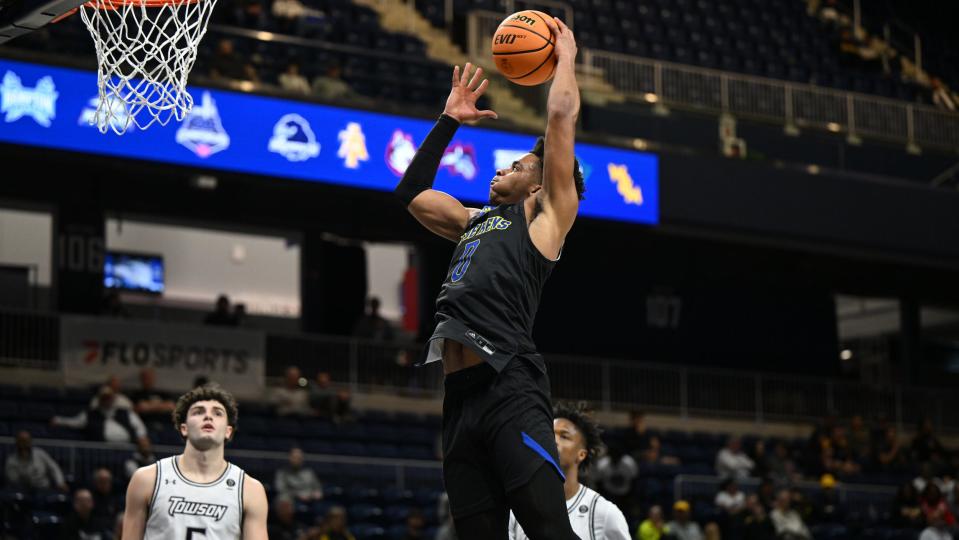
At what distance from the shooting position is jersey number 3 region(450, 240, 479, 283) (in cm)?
590

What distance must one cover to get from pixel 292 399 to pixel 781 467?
649 centimetres

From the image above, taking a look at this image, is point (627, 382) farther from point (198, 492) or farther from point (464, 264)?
point (464, 264)

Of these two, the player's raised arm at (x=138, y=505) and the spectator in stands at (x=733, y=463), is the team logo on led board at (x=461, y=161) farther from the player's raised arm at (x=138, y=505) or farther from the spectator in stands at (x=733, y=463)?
the player's raised arm at (x=138, y=505)

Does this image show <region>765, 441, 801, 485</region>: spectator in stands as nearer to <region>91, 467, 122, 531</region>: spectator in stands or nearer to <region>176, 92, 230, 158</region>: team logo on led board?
<region>176, 92, 230, 158</region>: team logo on led board

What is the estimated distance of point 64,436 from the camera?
16.9 meters

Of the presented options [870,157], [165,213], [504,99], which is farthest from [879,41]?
[165,213]

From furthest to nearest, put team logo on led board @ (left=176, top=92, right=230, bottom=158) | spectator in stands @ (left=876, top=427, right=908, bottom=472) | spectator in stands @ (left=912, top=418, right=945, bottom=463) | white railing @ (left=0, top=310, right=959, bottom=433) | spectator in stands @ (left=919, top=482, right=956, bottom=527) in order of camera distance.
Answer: spectator in stands @ (left=912, top=418, right=945, bottom=463), spectator in stands @ (left=876, top=427, right=908, bottom=472), white railing @ (left=0, top=310, right=959, bottom=433), spectator in stands @ (left=919, top=482, right=956, bottom=527), team logo on led board @ (left=176, top=92, right=230, bottom=158)

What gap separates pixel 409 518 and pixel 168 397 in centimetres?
573

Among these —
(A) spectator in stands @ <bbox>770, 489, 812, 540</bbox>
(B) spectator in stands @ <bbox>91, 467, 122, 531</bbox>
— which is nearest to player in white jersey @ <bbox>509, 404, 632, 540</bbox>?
(B) spectator in stands @ <bbox>91, 467, 122, 531</bbox>

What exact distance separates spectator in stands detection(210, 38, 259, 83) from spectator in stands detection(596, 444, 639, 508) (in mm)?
6602

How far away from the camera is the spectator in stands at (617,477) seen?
55.5 feet

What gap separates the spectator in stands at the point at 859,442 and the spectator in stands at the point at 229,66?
10362 mm

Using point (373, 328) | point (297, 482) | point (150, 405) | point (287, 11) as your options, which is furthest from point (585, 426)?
point (373, 328)

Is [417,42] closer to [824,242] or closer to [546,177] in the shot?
[824,242]
